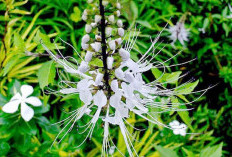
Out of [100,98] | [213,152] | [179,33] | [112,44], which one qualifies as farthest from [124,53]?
[179,33]

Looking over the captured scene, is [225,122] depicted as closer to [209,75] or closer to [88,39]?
[209,75]

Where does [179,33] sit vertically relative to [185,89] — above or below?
above

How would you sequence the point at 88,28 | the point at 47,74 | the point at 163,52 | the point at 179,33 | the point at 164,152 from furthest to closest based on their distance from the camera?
1. the point at 163,52
2. the point at 179,33
3. the point at 164,152
4. the point at 47,74
5. the point at 88,28

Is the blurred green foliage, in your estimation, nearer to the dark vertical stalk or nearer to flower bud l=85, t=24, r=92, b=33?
the dark vertical stalk

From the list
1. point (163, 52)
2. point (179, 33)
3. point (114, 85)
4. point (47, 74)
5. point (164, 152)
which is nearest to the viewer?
point (114, 85)

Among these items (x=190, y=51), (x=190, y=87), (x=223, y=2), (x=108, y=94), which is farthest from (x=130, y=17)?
(x=108, y=94)

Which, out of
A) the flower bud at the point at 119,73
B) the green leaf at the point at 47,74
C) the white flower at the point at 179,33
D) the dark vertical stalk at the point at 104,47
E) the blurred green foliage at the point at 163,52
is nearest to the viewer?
the dark vertical stalk at the point at 104,47

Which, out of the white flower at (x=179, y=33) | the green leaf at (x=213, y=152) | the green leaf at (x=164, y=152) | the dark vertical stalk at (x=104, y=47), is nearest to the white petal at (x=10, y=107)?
the dark vertical stalk at (x=104, y=47)

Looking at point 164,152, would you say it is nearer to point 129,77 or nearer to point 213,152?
point 213,152

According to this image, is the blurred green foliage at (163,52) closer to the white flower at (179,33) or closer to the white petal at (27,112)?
the white flower at (179,33)

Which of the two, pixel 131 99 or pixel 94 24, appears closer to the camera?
pixel 94 24

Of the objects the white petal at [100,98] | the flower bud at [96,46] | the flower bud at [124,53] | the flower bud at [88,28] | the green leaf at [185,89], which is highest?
the flower bud at [88,28]
